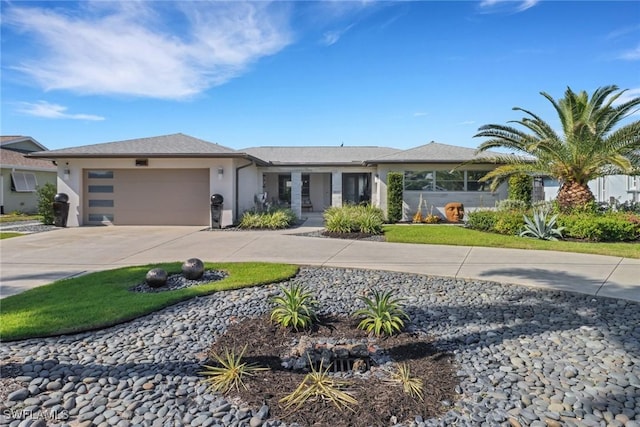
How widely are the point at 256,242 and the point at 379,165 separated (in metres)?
8.77

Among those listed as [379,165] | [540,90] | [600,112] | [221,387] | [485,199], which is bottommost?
[221,387]

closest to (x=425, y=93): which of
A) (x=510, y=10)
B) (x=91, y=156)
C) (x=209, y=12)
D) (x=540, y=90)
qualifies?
(x=540, y=90)

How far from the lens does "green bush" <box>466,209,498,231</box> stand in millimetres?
13430

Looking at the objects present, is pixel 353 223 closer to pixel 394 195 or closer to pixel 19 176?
pixel 394 195

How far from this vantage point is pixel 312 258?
8.84 metres

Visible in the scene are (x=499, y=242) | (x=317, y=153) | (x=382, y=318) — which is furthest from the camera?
(x=317, y=153)

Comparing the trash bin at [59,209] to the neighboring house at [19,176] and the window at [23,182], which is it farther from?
the window at [23,182]

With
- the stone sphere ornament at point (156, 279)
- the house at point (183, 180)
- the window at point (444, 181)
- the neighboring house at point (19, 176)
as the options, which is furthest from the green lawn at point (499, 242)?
the neighboring house at point (19, 176)

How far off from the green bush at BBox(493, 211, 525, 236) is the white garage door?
11056mm

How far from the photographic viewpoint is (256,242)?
37.4 feet

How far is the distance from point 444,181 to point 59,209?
1638cm

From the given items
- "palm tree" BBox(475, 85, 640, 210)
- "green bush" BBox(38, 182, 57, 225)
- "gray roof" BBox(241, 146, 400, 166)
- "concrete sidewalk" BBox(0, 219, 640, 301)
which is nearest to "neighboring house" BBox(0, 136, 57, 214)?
"green bush" BBox(38, 182, 57, 225)

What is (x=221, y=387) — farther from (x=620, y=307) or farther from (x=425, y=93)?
(x=425, y=93)

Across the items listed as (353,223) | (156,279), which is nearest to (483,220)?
(353,223)
